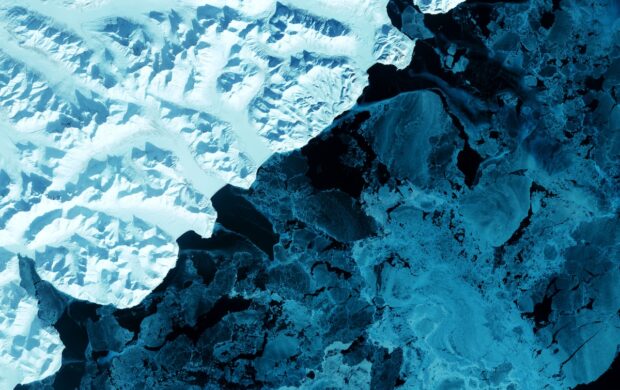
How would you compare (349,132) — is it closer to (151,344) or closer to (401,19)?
(401,19)

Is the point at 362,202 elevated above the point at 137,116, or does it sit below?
below

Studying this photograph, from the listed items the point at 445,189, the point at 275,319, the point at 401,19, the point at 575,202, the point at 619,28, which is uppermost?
the point at 401,19

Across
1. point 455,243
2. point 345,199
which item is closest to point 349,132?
point 345,199

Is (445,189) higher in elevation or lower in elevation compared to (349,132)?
lower

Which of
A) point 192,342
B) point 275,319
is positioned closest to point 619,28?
point 275,319

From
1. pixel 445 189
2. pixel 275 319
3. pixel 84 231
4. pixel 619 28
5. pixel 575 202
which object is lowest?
pixel 275 319

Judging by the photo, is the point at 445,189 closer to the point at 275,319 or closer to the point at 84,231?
the point at 275,319
